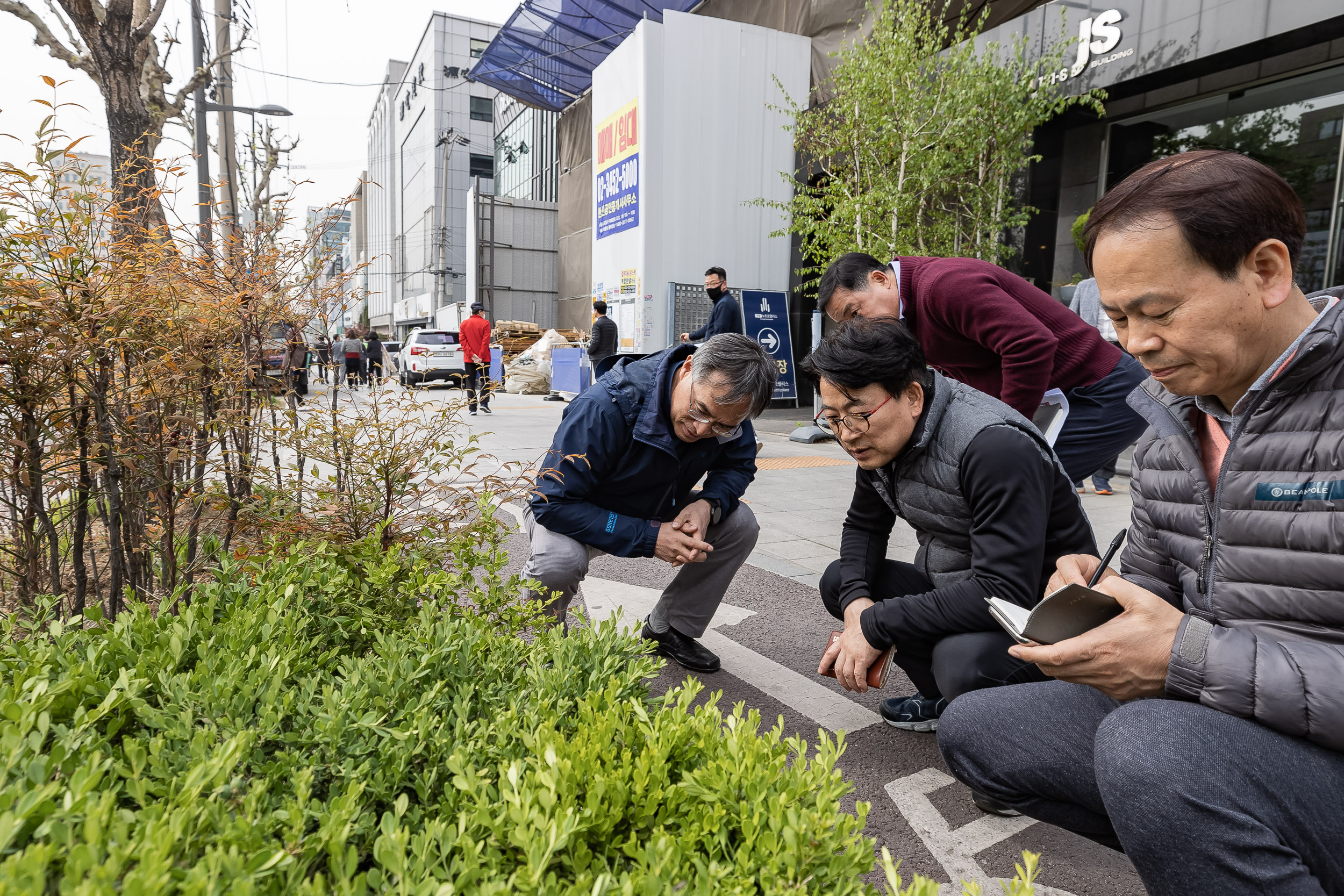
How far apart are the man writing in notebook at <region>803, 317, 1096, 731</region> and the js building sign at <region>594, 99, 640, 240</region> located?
12149 millimetres

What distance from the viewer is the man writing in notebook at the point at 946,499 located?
2223 mm

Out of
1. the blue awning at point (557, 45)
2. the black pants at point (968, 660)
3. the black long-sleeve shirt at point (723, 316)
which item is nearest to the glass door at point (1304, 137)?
the black long-sleeve shirt at point (723, 316)

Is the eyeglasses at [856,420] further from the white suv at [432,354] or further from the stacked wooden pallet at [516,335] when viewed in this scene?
the stacked wooden pallet at [516,335]

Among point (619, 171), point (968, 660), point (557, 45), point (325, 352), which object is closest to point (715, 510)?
point (968, 660)

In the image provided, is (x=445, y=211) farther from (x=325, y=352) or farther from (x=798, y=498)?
(x=325, y=352)

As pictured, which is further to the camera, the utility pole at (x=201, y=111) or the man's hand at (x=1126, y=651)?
the utility pole at (x=201, y=111)

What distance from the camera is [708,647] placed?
3.61m

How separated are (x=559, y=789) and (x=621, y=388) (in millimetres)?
2032

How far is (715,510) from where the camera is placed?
3232 mm

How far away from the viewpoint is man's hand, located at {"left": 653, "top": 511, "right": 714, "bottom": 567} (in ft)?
9.69

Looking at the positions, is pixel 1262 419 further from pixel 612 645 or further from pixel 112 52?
pixel 112 52

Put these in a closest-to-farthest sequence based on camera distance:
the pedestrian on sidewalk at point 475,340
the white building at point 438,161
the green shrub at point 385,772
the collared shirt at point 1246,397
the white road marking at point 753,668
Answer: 1. the green shrub at point 385,772
2. the collared shirt at point 1246,397
3. the white road marking at point 753,668
4. the pedestrian on sidewalk at point 475,340
5. the white building at point 438,161

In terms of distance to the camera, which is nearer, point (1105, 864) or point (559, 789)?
point (559, 789)

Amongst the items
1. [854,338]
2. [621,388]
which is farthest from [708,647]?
[854,338]
